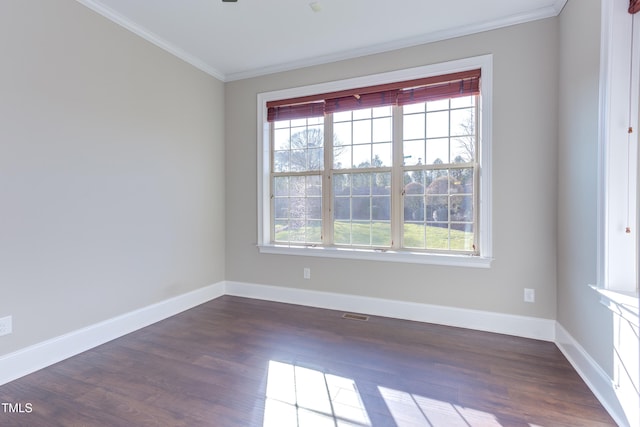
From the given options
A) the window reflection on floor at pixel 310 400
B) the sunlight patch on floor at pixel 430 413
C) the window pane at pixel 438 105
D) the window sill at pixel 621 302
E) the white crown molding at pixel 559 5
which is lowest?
the sunlight patch on floor at pixel 430 413

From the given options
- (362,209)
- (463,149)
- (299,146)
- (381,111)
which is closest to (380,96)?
(381,111)

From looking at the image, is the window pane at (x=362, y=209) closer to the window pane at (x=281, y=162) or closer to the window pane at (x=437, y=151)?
the window pane at (x=437, y=151)

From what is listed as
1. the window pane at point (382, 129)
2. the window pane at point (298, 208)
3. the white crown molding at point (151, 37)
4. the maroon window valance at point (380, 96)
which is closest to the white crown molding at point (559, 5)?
the maroon window valance at point (380, 96)

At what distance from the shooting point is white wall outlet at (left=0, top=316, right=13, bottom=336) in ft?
6.69

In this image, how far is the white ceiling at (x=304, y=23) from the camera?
255 centimetres

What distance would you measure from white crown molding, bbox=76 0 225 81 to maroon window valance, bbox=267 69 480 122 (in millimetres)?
819

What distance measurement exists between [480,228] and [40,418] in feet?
11.2

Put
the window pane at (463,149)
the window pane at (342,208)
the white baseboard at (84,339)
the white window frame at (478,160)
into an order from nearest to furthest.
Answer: the white baseboard at (84,339) → the white window frame at (478,160) → the window pane at (463,149) → the window pane at (342,208)

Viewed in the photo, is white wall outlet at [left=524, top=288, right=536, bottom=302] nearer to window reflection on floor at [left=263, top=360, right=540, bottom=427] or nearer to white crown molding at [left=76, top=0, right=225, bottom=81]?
window reflection on floor at [left=263, top=360, right=540, bottom=427]

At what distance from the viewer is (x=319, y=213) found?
370 cm

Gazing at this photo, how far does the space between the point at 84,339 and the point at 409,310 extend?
114 inches

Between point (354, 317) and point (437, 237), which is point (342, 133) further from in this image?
point (354, 317)

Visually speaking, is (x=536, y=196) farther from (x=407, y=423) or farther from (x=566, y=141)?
(x=407, y=423)

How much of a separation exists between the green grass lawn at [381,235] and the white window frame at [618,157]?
4.00ft
